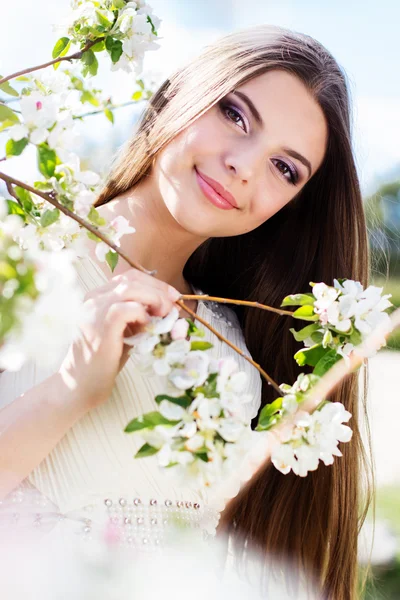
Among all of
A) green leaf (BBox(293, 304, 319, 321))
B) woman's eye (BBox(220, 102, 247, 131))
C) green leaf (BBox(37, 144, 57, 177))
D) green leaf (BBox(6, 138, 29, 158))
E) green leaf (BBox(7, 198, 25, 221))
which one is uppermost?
green leaf (BBox(6, 138, 29, 158))

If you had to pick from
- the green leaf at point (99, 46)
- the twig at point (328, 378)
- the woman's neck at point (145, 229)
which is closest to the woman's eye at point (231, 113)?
the woman's neck at point (145, 229)

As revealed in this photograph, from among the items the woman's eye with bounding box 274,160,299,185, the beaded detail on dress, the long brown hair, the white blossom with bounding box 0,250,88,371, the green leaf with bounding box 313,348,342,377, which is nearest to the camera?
the white blossom with bounding box 0,250,88,371

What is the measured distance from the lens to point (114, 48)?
3.84 feet

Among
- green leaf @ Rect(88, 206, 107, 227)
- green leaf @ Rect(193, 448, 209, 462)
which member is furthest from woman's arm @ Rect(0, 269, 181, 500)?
green leaf @ Rect(193, 448, 209, 462)

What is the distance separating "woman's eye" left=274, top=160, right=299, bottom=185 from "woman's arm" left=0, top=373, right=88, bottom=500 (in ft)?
2.47

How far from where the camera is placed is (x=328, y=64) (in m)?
1.76

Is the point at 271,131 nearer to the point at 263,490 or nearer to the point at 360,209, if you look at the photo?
the point at 360,209

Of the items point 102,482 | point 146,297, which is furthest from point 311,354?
point 102,482

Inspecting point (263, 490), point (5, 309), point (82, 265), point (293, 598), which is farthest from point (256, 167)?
point (293, 598)

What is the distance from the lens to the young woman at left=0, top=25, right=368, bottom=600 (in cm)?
119

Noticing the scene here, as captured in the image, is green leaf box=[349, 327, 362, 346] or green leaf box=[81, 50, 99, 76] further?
green leaf box=[81, 50, 99, 76]

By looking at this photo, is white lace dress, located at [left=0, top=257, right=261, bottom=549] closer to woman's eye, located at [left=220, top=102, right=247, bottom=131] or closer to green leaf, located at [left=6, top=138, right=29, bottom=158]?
woman's eye, located at [left=220, top=102, right=247, bottom=131]

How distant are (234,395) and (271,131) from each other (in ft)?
3.00

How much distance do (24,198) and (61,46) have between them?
519mm
